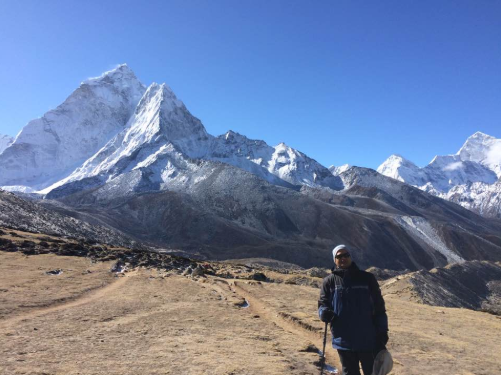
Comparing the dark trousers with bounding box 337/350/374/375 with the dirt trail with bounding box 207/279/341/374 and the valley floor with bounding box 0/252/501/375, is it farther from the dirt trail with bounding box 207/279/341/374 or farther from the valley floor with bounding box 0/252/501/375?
the dirt trail with bounding box 207/279/341/374

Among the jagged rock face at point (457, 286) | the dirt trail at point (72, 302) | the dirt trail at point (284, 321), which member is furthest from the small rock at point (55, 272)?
the jagged rock face at point (457, 286)

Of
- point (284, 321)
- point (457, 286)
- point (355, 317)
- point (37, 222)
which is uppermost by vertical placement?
point (37, 222)

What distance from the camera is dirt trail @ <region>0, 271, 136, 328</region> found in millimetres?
12928

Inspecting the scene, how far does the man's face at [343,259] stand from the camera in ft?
23.4

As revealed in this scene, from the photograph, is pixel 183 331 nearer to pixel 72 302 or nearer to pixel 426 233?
pixel 72 302

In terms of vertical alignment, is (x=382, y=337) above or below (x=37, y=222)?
below

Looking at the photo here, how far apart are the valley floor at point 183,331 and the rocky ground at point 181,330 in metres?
0.04

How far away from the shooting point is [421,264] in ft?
451

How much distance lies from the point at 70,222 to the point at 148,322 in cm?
7288

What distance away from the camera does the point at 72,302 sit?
55.7ft

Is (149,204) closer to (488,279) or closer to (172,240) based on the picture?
(172,240)

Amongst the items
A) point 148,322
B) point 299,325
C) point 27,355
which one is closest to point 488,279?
point 299,325

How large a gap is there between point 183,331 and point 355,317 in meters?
7.94

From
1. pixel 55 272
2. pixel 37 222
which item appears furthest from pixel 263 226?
pixel 55 272
